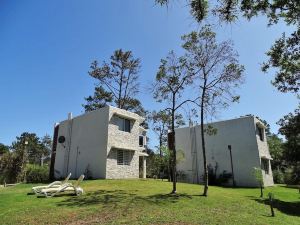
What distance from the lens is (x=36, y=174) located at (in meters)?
28.0

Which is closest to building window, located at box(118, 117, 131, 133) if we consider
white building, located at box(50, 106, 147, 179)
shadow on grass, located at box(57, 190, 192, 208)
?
white building, located at box(50, 106, 147, 179)

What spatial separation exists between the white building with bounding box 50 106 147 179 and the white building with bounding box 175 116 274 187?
8811 mm

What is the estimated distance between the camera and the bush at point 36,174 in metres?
27.7

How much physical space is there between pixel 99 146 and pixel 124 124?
4.12m

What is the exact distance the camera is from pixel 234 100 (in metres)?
19.5

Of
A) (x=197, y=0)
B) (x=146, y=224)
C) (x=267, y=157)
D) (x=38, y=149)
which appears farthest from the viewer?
Answer: (x=38, y=149)

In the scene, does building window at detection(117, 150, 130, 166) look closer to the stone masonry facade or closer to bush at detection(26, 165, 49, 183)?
the stone masonry facade

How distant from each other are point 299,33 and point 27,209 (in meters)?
16.7

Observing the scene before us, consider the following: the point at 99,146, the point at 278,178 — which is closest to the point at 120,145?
the point at 99,146

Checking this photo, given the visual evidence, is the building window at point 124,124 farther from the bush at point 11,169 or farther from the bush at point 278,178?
the bush at point 278,178

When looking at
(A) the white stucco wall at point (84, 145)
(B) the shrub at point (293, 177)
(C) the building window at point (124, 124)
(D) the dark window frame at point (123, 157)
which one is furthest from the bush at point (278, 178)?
(A) the white stucco wall at point (84, 145)

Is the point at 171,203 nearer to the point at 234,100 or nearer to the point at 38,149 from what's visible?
the point at 234,100

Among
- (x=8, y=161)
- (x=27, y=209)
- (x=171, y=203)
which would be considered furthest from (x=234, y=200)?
(x=8, y=161)

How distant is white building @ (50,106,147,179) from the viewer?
85.5 feet
